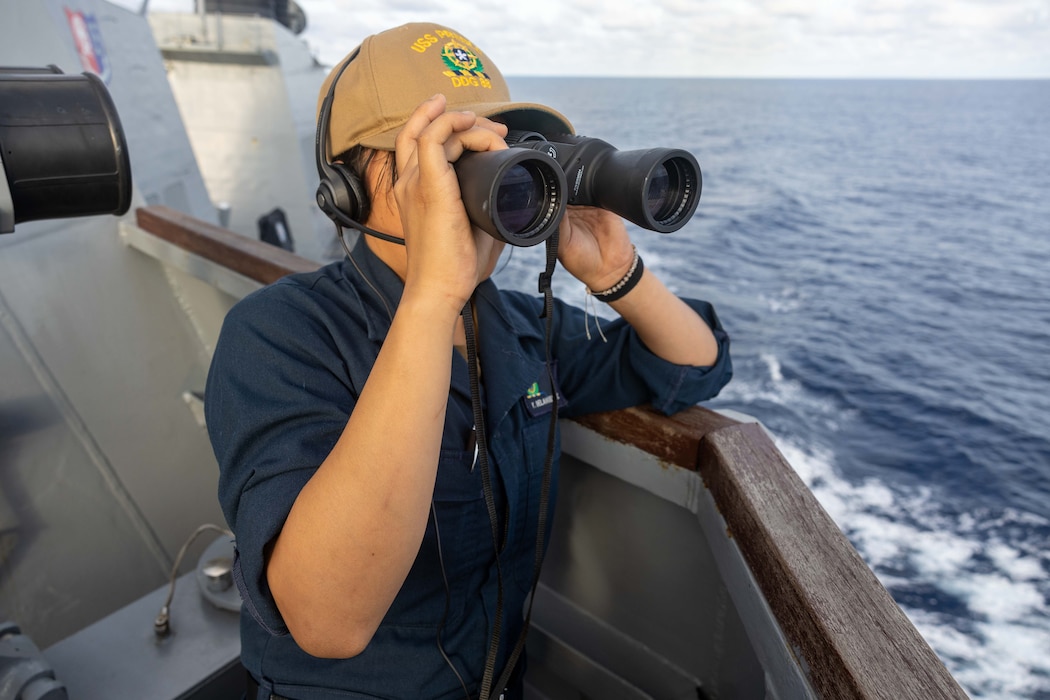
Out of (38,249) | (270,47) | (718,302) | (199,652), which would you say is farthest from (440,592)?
(718,302)

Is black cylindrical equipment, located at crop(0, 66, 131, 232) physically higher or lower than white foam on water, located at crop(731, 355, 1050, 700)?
higher

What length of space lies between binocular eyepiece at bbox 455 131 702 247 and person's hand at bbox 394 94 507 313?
2 cm

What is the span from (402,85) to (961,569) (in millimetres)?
4636

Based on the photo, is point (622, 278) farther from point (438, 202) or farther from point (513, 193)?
point (438, 202)

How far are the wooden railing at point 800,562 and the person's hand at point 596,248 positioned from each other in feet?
0.88

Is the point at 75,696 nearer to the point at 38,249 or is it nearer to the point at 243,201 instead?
the point at 38,249

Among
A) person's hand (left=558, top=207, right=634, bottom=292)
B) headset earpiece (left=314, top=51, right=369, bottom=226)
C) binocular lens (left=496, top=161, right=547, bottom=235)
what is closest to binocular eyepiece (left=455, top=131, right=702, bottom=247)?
binocular lens (left=496, top=161, right=547, bottom=235)

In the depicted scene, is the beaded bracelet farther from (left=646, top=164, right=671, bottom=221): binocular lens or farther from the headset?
the headset

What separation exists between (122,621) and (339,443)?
1.22 m

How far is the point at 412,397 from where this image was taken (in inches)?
27.0

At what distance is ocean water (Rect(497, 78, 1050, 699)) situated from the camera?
156 inches

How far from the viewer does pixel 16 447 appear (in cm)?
186

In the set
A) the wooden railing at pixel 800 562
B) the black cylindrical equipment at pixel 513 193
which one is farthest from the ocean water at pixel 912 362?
the black cylindrical equipment at pixel 513 193

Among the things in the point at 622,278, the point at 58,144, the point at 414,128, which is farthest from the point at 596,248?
the point at 58,144
